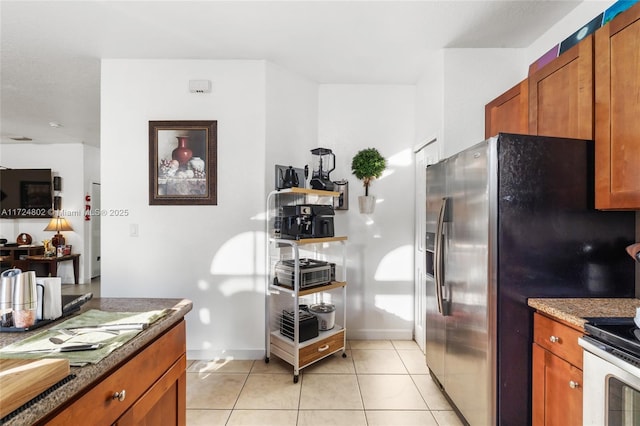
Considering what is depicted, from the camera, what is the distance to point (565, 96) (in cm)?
172

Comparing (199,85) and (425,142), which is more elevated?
(199,85)

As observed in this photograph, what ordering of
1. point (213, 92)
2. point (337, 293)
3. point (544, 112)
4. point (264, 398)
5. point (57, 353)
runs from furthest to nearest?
1. point (337, 293)
2. point (213, 92)
3. point (264, 398)
4. point (544, 112)
5. point (57, 353)

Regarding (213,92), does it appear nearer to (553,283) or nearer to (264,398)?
(264,398)

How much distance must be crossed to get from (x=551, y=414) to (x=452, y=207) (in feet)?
3.62

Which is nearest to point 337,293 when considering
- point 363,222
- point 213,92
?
point 363,222

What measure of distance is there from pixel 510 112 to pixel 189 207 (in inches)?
105

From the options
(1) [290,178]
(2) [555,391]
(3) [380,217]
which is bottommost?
(2) [555,391]

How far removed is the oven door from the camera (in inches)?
41.8

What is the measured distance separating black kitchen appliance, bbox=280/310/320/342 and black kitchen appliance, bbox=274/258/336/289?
0.26 meters

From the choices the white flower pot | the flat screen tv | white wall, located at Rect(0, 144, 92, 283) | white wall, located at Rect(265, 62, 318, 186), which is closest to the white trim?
the white flower pot

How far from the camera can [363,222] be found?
3.26m

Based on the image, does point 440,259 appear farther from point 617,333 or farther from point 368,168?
point 368,168

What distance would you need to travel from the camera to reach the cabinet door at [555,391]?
1298 mm

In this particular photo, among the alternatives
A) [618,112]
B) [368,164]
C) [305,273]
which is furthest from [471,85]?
[305,273]
